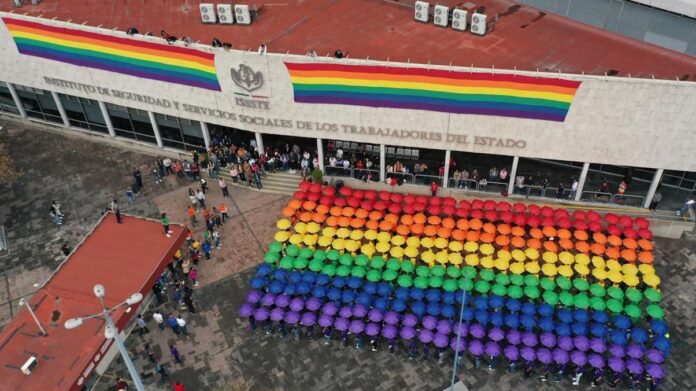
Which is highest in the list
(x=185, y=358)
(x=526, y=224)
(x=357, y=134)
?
(x=357, y=134)

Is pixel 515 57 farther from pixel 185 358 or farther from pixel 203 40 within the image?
pixel 185 358

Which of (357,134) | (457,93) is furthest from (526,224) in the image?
(357,134)

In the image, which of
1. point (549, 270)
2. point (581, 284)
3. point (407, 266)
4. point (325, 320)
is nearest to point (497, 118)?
point (549, 270)

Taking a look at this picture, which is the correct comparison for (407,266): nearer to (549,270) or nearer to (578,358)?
(549,270)

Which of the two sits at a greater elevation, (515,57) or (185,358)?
(515,57)

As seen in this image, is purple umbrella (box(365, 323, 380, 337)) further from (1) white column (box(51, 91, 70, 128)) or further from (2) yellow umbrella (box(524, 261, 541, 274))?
(1) white column (box(51, 91, 70, 128))

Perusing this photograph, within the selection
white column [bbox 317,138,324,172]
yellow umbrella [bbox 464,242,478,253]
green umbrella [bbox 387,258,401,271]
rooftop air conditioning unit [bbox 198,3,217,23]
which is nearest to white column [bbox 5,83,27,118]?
rooftop air conditioning unit [bbox 198,3,217,23]

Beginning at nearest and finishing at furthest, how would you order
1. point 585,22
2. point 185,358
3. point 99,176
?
point 185,358
point 585,22
point 99,176

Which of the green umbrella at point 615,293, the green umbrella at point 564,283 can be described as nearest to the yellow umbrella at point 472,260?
the green umbrella at point 564,283
